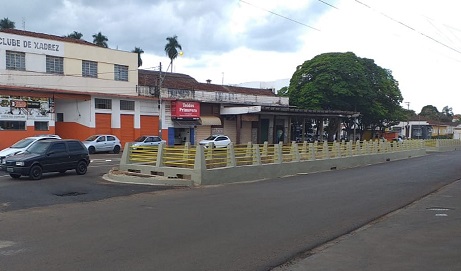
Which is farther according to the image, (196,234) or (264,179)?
(264,179)

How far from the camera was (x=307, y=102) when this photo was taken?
180 feet

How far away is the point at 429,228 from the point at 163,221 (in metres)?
5.48

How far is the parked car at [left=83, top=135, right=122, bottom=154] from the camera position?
33056 mm

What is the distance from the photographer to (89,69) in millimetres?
38656

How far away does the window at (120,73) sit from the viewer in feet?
133

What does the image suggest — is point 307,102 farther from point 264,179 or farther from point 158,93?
point 264,179

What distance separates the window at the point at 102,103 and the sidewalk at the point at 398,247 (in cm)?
3221

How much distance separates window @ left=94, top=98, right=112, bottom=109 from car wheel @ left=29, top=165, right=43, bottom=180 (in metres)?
21.5

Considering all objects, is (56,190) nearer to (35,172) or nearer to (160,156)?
(35,172)

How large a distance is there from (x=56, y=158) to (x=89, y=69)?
22.5 meters

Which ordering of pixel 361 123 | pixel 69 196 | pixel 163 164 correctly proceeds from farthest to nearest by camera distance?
pixel 361 123 → pixel 163 164 → pixel 69 196

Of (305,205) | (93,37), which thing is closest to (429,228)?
(305,205)

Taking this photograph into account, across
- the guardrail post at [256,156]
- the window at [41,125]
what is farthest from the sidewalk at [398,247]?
the window at [41,125]

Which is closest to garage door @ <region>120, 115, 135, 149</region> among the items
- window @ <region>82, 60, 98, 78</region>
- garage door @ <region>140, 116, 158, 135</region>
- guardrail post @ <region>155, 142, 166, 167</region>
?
garage door @ <region>140, 116, 158, 135</region>
